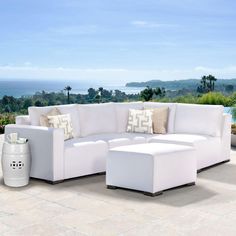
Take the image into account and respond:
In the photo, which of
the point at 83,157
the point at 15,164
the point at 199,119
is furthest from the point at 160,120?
the point at 15,164

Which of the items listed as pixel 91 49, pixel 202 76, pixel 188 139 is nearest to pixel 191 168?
pixel 188 139

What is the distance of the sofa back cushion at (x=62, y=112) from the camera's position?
573 cm

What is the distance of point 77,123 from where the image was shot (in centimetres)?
617

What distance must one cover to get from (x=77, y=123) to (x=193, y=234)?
2.78 m

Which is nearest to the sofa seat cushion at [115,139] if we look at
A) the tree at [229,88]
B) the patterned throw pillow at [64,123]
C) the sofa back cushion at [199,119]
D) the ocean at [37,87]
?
the patterned throw pillow at [64,123]

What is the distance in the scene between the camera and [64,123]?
5.83 meters

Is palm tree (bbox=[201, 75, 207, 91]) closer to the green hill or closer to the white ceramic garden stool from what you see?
the green hill

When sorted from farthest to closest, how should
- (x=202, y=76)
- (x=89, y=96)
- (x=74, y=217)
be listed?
(x=202, y=76) < (x=89, y=96) < (x=74, y=217)

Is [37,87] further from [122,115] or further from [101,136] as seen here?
[101,136]

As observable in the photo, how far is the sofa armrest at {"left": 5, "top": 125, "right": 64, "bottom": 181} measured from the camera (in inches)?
204

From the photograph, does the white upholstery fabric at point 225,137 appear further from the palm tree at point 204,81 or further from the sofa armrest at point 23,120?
the palm tree at point 204,81

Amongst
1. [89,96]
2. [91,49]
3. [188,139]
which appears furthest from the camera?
[91,49]

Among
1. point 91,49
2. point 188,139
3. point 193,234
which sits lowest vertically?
point 193,234

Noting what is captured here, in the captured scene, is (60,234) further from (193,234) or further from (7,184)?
(7,184)
